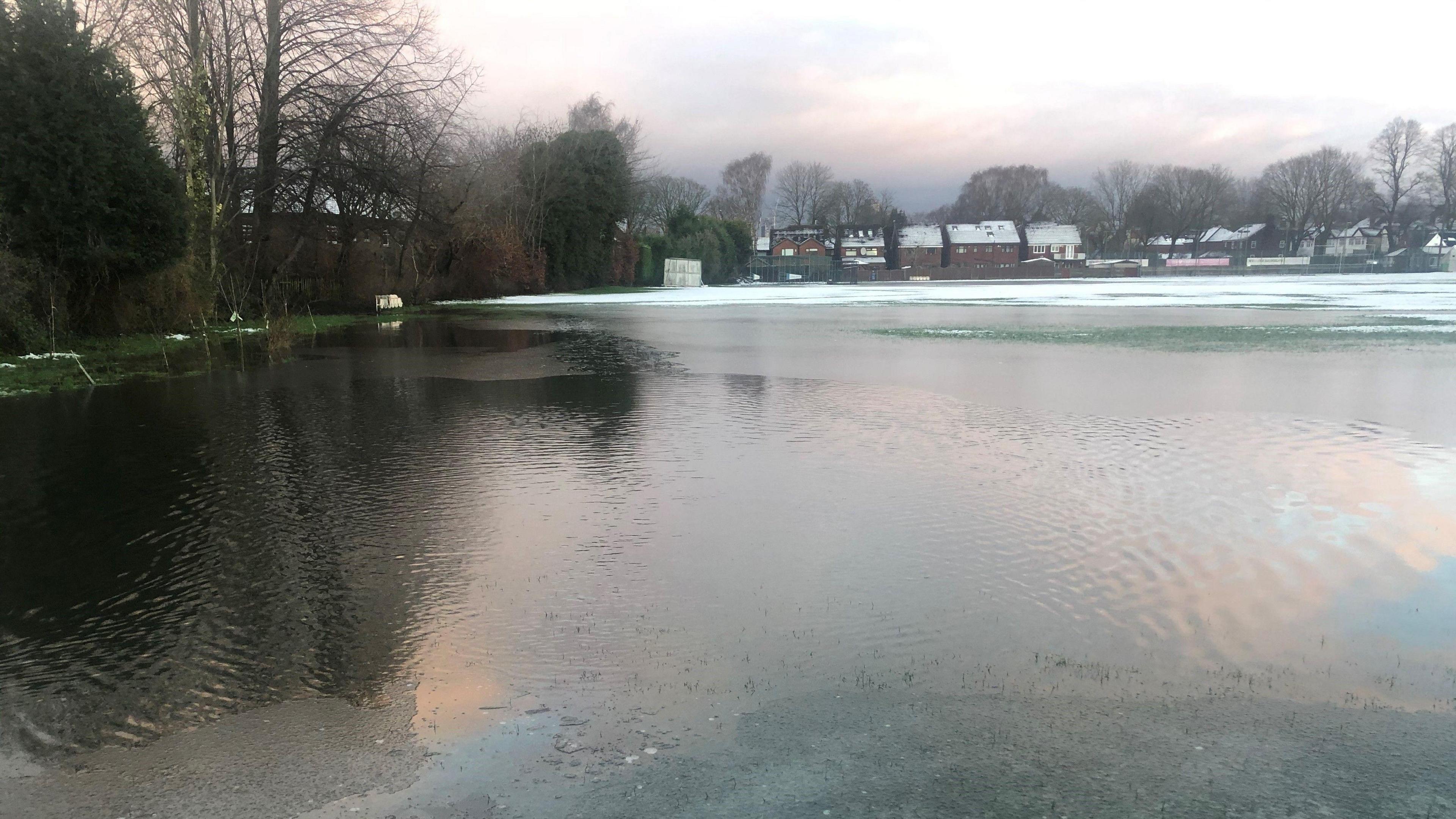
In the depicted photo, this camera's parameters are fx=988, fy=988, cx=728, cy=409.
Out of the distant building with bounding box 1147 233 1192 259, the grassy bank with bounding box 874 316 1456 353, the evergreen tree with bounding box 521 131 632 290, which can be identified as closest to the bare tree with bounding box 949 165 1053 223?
the distant building with bounding box 1147 233 1192 259

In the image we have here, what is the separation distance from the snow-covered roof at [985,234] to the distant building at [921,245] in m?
1.79

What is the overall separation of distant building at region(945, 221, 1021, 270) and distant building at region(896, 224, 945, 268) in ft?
3.48

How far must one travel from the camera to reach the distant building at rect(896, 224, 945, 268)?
116500 millimetres

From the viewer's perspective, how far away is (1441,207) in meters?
105

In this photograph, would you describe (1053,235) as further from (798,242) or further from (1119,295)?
(1119,295)

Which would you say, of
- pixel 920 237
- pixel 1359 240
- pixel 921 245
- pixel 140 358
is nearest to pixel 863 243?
pixel 920 237

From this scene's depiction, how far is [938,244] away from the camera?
386 feet

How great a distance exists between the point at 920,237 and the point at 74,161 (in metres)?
107

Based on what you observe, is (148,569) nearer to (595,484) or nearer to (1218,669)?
(595,484)

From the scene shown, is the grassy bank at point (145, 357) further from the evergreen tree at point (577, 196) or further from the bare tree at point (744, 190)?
Answer: the bare tree at point (744, 190)

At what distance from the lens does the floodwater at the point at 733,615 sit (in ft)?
12.0

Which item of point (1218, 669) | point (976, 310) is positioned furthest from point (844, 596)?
point (976, 310)

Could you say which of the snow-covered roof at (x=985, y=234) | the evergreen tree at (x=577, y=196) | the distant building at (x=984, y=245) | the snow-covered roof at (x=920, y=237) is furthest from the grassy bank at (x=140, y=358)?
the snow-covered roof at (x=985, y=234)

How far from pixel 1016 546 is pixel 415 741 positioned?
4.02m
